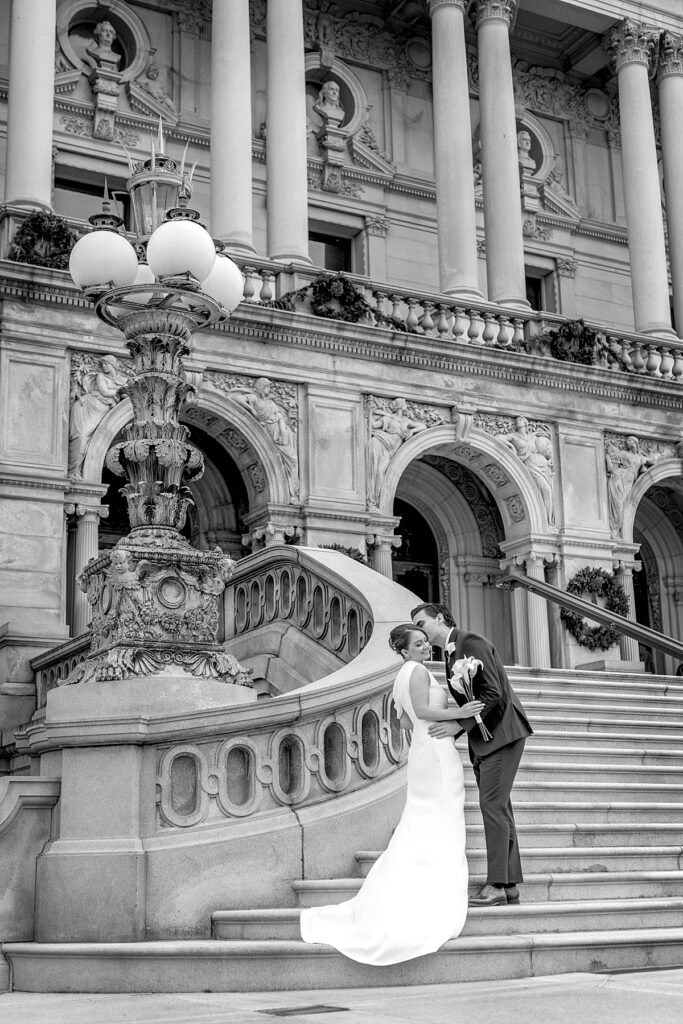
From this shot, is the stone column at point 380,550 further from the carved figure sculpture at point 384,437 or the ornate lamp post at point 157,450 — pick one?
the ornate lamp post at point 157,450

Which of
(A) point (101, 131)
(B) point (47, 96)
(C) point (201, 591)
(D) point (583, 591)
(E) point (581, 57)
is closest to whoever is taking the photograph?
(C) point (201, 591)

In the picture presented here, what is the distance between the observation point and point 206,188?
966 inches

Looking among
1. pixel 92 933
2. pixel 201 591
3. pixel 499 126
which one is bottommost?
pixel 92 933

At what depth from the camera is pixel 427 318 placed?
843 inches

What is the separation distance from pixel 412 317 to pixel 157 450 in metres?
12.4

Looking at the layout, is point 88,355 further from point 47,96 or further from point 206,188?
point 206,188

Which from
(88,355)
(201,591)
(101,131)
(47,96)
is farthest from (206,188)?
(201,591)

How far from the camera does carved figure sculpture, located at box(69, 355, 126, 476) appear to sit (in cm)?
1806

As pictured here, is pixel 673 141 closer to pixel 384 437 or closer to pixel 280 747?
pixel 384 437

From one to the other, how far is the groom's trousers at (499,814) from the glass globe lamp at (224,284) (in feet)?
14.3

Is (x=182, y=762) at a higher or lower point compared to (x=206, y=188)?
lower

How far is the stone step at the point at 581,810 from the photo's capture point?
31.1ft

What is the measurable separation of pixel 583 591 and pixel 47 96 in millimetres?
11320

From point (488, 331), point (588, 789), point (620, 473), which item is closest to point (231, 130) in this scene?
point (488, 331)
